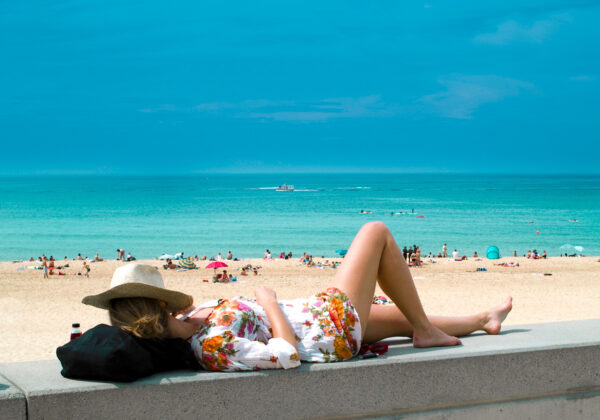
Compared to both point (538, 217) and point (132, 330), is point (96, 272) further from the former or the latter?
point (538, 217)

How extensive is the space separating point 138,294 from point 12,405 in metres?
0.67

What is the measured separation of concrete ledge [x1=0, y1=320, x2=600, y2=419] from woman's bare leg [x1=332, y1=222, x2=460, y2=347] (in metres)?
0.13

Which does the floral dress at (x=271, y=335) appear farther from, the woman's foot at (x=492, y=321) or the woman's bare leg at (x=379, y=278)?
the woman's foot at (x=492, y=321)

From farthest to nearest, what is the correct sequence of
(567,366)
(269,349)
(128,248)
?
(128,248) < (567,366) < (269,349)

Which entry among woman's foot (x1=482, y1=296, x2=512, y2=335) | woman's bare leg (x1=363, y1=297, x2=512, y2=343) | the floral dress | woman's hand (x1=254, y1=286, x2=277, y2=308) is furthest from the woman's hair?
woman's foot (x1=482, y1=296, x2=512, y2=335)

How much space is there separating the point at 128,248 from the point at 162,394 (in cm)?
3698

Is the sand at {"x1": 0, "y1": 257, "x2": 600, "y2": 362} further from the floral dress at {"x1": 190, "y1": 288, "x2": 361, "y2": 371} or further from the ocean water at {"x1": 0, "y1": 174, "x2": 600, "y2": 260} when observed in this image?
the ocean water at {"x1": 0, "y1": 174, "x2": 600, "y2": 260}

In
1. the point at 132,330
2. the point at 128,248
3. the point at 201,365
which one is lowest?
the point at 128,248

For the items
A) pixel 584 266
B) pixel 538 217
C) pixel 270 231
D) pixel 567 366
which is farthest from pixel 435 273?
pixel 538 217

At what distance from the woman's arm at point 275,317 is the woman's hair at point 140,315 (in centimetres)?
49

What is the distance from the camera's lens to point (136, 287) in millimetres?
2809

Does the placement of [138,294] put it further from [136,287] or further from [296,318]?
[296,318]

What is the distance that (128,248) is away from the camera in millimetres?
38312

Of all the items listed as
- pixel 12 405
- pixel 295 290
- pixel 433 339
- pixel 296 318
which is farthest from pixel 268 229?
pixel 12 405
